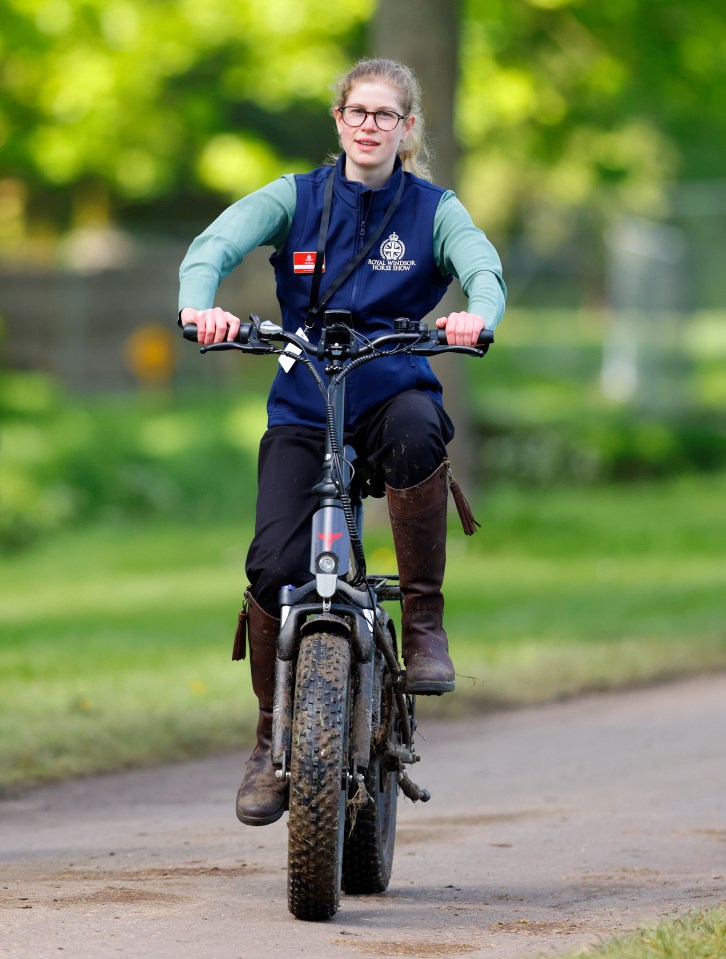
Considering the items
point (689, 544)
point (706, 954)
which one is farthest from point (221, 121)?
point (706, 954)

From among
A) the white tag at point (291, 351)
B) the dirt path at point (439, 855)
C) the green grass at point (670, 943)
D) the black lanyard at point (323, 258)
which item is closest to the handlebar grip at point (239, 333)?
the white tag at point (291, 351)

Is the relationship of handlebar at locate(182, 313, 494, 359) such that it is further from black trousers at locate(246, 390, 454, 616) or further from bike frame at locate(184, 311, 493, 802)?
black trousers at locate(246, 390, 454, 616)

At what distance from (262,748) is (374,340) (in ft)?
4.05

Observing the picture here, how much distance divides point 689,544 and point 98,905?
39.0ft

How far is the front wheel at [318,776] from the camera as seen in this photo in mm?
4672

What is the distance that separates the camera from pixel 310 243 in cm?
521

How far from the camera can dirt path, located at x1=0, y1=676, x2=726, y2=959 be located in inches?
184

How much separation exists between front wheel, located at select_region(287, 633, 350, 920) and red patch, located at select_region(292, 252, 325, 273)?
111cm

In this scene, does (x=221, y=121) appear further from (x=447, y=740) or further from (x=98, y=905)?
(x=98, y=905)

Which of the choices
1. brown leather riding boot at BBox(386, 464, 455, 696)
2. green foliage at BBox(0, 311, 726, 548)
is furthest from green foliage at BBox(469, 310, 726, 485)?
brown leather riding boot at BBox(386, 464, 455, 696)

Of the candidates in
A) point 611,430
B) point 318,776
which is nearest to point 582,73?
point 611,430

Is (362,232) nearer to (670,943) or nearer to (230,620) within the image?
(670,943)

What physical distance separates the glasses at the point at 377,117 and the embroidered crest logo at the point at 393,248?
0.31 m

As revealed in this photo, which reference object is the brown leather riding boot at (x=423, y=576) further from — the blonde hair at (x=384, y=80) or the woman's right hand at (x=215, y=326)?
the blonde hair at (x=384, y=80)
